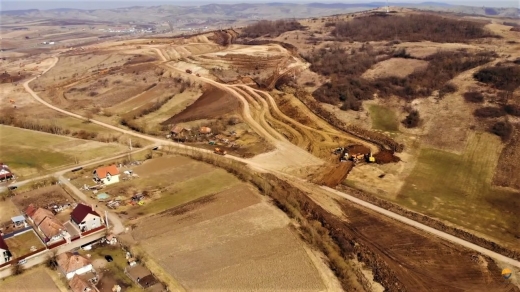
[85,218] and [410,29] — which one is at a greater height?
[410,29]

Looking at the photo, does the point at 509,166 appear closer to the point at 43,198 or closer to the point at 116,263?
the point at 116,263

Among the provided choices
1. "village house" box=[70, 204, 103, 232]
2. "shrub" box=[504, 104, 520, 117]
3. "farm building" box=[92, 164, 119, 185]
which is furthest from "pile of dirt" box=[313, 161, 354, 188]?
"shrub" box=[504, 104, 520, 117]

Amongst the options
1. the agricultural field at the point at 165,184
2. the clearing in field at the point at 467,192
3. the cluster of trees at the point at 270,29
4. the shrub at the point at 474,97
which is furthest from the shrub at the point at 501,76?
the cluster of trees at the point at 270,29

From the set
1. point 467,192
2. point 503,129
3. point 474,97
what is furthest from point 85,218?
point 474,97

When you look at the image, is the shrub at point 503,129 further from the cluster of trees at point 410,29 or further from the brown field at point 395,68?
the cluster of trees at point 410,29

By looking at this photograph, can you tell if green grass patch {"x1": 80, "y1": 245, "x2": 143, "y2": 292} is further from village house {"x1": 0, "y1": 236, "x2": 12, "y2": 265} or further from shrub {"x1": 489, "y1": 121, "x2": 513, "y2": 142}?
shrub {"x1": 489, "y1": 121, "x2": 513, "y2": 142}

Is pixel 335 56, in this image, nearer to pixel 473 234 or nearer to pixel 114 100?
pixel 114 100
